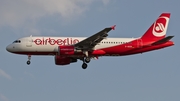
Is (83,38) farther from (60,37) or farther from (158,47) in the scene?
(158,47)

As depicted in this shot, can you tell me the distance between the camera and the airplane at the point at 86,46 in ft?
228

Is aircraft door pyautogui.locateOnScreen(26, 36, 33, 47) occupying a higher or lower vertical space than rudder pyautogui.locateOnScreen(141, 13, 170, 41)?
lower

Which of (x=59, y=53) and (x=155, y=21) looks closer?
(x=59, y=53)

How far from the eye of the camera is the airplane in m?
69.6

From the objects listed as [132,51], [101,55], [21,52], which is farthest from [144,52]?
[21,52]

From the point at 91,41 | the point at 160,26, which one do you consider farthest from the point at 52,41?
the point at 160,26

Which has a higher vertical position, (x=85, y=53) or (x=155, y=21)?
(x=155, y=21)

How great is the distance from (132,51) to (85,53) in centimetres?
701

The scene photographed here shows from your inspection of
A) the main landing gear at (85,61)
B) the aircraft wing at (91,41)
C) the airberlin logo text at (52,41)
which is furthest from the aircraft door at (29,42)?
the main landing gear at (85,61)

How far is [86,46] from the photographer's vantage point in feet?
232

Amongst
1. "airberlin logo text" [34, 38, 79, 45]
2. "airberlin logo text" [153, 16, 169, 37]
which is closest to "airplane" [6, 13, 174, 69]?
"airberlin logo text" [34, 38, 79, 45]

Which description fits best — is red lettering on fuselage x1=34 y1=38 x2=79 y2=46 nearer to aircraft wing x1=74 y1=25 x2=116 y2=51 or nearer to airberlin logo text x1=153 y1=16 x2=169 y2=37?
aircraft wing x1=74 y1=25 x2=116 y2=51

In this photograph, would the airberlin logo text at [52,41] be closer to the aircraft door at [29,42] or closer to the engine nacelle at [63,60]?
the aircraft door at [29,42]

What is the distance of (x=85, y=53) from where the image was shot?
232 ft
